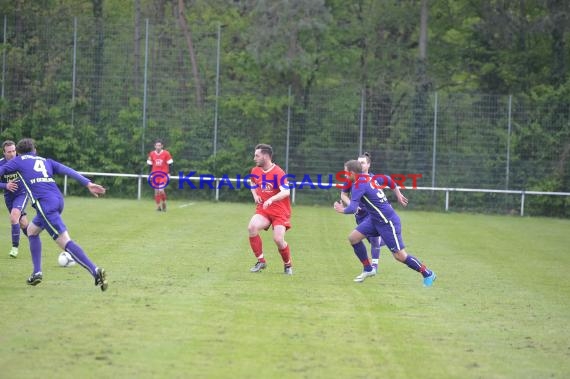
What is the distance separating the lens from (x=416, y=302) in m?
11.0

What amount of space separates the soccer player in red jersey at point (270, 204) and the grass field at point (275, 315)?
1.23 feet

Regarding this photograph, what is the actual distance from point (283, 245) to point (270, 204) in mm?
614

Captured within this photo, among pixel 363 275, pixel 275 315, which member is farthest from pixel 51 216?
pixel 363 275

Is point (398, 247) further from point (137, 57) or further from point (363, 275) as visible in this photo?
point (137, 57)

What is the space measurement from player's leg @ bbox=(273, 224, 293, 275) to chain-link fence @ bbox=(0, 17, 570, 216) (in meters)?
18.7

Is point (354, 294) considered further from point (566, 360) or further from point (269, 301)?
point (566, 360)

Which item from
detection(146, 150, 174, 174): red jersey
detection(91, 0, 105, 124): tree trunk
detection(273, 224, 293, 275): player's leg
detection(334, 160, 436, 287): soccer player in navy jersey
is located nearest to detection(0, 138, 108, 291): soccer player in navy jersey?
detection(273, 224, 293, 275): player's leg

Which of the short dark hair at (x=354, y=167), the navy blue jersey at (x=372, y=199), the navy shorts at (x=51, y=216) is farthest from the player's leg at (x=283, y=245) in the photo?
the navy shorts at (x=51, y=216)

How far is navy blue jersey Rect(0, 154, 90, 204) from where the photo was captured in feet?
36.2

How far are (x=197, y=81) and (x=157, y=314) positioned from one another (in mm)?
24722

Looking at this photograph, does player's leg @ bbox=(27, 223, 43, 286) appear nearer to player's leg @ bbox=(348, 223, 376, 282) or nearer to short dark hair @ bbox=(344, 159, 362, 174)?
short dark hair @ bbox=(344, 159, 362, 174)

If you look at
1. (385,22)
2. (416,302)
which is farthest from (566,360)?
(385,22)

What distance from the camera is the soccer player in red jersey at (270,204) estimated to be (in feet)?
43.0

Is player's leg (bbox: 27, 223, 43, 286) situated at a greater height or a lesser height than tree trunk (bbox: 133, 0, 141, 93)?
lesser
